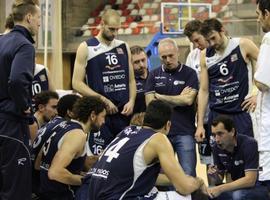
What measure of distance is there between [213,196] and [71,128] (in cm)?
143

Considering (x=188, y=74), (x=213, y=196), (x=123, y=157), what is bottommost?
(x=213, y=196)

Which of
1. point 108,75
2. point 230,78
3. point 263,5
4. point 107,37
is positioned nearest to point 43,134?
point 108,75

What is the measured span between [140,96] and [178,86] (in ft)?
1.70

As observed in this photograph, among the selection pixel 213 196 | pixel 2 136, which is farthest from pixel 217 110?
pixel 2 136

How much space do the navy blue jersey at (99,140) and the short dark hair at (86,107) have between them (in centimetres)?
93

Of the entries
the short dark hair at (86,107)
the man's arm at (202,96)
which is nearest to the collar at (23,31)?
the short dark hair at (86,107)

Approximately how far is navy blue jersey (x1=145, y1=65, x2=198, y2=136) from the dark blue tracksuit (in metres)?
1.79

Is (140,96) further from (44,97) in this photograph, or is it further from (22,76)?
(22,76)

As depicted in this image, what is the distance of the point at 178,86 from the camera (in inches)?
236

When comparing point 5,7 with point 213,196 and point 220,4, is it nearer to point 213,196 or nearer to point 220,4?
point 220,4

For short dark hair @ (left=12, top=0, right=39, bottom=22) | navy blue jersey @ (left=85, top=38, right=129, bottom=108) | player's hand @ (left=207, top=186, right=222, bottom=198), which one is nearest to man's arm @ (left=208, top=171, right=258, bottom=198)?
Result: player's hand @ (left=207, top=186, right=222, bottom=198)

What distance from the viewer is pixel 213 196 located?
5.21 meters

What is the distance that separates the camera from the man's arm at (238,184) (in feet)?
17.2

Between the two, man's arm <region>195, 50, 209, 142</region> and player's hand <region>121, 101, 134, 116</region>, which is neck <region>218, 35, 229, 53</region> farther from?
player's hand <region>121, 101, 134, 116</region>
